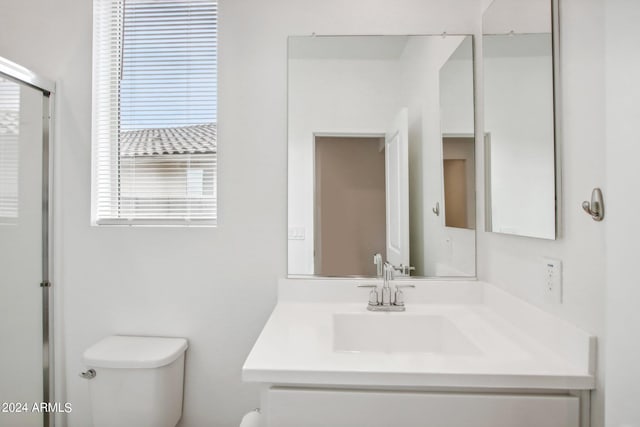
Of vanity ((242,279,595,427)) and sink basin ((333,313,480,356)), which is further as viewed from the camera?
sink basin ((333,313,480,356))

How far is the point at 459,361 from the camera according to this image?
3.18 feet

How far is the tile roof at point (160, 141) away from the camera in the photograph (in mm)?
1719

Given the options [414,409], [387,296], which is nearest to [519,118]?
[387,296]

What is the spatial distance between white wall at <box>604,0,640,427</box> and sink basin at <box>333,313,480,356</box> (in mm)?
743

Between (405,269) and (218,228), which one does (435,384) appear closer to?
(405,269)

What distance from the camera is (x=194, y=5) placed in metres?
1.70

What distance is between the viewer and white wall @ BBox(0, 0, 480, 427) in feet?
5.23

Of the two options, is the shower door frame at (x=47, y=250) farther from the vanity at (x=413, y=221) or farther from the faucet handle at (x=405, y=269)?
the faucet handle at (x=405, y=269)

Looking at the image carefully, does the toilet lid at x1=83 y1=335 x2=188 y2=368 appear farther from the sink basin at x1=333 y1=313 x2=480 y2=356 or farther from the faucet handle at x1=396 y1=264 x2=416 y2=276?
the faucet handle at x1=396 y1=264 x2=416 y2=276

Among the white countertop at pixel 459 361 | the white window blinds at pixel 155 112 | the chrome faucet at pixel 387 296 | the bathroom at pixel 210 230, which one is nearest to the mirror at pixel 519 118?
the bathroom at pixel 210 230

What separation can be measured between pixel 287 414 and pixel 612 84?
102cm

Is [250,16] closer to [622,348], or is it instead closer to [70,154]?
[70,154]

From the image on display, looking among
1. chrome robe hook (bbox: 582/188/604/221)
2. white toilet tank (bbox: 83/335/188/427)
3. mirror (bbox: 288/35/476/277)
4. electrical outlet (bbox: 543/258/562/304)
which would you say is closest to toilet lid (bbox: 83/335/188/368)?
white toilet tank (bbox: 83/335/188/427)

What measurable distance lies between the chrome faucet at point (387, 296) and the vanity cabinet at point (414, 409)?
536 mm
